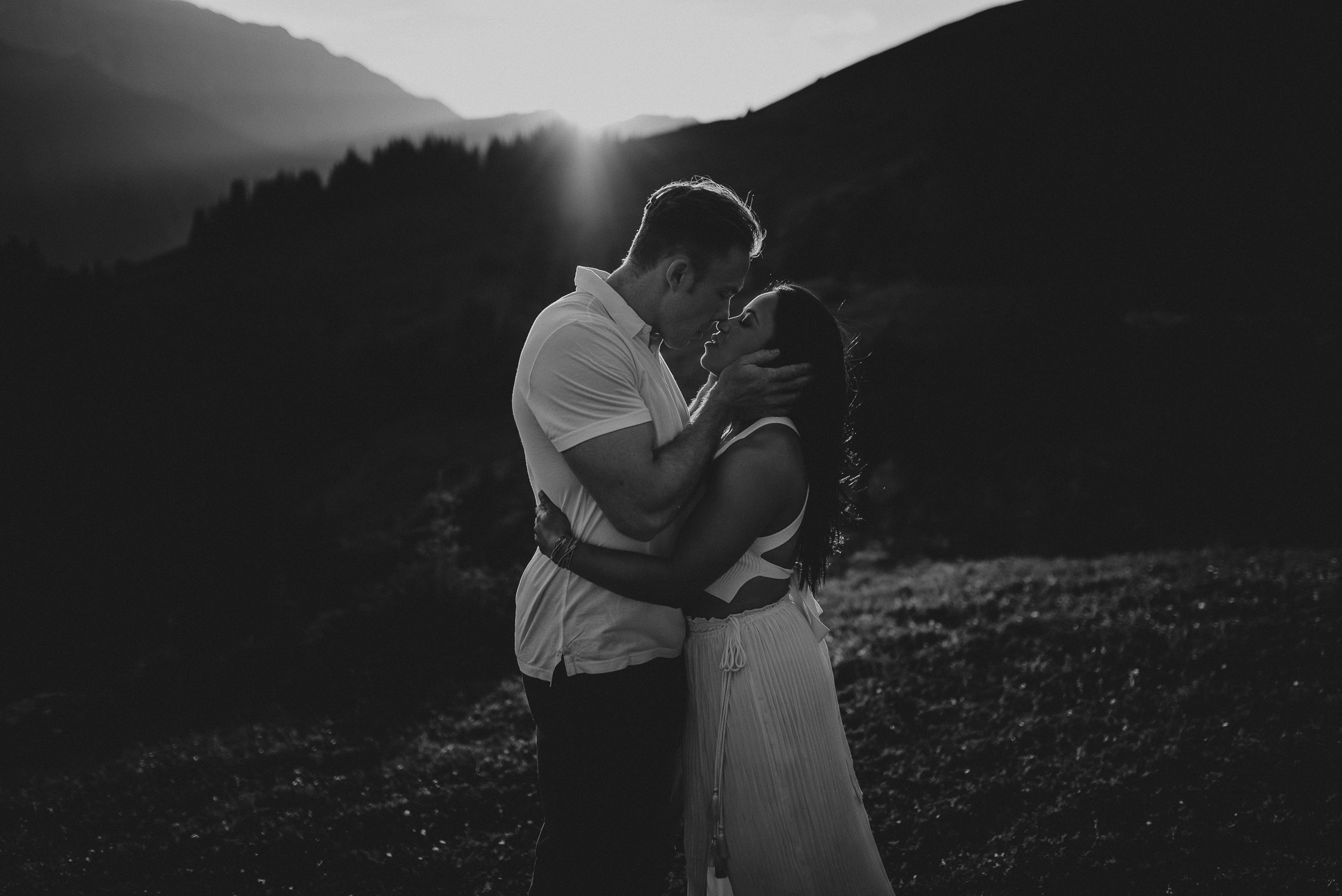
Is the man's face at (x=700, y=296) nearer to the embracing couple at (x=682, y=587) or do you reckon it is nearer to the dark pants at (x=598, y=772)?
the embracing couple at (x=682, y=587)

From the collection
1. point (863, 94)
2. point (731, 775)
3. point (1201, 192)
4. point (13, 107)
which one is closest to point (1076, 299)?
point (1201, 192)

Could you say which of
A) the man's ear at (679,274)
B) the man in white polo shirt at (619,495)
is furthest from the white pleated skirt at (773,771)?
the man's ear at (679,274)

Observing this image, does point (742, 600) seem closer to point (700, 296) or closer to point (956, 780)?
point (700, 296)

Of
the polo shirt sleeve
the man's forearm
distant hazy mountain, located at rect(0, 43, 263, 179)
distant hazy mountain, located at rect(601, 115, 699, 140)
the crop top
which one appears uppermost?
distant hazy mountain, located at rect(0, 43, 263, 179)

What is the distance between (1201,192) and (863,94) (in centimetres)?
4486

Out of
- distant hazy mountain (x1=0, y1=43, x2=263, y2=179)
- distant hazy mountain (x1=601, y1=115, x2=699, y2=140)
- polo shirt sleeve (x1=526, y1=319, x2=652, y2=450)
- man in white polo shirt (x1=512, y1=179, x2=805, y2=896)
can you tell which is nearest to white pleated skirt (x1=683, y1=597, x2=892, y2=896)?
man in white polo shirt (x1=512, y1=179, x2=805, y2=896)

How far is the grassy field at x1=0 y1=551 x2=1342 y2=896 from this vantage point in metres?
3.87

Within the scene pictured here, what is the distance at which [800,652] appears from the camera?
2.55 metres

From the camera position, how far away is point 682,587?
2305 mm

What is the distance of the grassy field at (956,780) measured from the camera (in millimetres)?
3867

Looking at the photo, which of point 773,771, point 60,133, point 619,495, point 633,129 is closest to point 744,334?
point 619,495

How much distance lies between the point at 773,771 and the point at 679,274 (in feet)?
4.86

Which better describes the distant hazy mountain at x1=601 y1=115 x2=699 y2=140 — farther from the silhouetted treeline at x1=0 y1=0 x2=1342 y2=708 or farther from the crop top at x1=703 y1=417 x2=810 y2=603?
the crop top at x1=703 y1=417 x2=810 y2=603

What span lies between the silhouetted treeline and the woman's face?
2.77 meters
